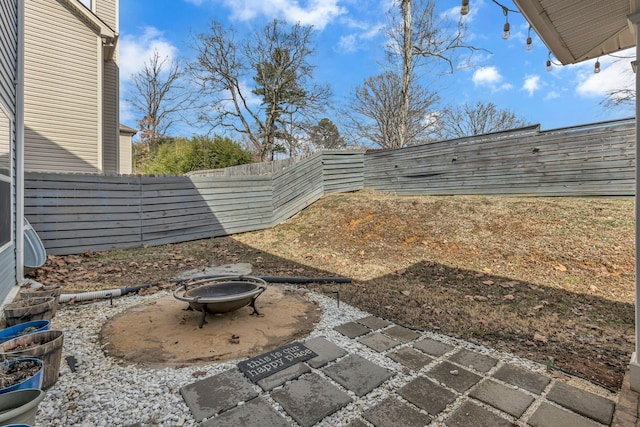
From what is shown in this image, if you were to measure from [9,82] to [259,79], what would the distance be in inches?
672

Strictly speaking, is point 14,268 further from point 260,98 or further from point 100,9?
point 260,98

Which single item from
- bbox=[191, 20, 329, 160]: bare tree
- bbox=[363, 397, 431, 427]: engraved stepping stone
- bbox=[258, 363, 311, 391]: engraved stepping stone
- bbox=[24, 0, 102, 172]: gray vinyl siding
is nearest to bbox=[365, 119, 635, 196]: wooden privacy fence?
bbox=[363, 397, 431, 427]: engraved stepping stone

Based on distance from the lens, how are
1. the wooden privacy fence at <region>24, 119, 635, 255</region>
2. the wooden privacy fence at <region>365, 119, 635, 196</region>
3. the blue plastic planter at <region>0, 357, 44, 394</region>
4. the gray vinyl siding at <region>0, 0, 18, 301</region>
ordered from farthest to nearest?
the wooden privacy fence at <region>365, 119, 635, 196</region> → the wooden privacy fence at <region>24, 119, 635, 255</region> → the gray vinyl siding at <region>0, 0, 18, 301</region> → the blue plastic planter at <region>0, 357, 44, 394</region>

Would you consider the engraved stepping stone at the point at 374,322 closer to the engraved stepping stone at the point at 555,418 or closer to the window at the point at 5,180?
the engraved stepping stone at the point at 555,418

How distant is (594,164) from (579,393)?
7287mm

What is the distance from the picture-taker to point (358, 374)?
7.13 ft

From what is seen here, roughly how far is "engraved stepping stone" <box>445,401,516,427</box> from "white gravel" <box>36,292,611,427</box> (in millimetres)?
60

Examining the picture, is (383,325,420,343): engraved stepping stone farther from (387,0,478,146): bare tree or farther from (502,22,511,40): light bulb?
(387,0,478,146): bare tree

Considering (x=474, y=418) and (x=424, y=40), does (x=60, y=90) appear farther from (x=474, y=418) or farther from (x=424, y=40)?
(x=424, y=40)

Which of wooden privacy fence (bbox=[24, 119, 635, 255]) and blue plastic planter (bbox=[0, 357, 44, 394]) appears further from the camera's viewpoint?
wooden privacy fence (bbox=[24, 119, 635, 255])

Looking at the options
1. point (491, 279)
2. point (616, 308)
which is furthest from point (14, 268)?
point (616, 308)

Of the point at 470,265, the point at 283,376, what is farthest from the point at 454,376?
the point at 470,265

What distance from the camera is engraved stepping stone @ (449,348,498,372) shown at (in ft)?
7.41

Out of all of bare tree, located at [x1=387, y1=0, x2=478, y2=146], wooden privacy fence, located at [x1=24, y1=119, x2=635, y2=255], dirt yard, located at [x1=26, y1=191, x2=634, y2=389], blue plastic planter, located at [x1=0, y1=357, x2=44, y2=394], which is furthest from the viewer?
bare tree, located at [x1=387, y1=0, x2=478, y2=146]
